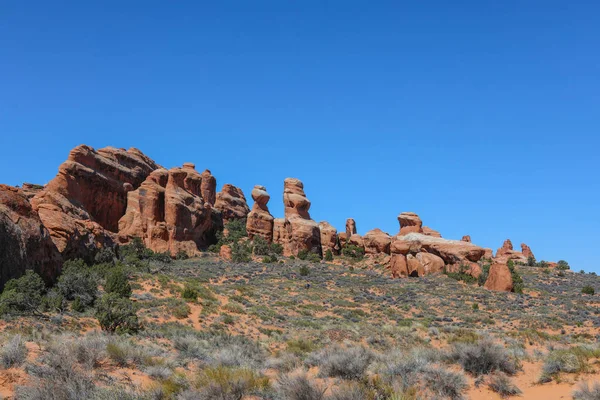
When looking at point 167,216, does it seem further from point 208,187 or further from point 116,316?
point 116,316

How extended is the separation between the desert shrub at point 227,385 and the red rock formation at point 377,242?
56883 mm

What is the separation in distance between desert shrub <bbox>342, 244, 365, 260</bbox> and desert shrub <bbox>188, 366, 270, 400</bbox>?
56341 mm

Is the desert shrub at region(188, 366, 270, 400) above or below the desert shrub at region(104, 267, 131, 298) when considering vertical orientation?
below

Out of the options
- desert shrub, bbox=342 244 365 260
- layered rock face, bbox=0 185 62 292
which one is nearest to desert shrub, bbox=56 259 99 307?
layered rock face, bbox=0 185 62 292

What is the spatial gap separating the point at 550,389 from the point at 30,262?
1063 inches

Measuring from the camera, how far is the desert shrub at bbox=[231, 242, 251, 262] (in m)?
54.9

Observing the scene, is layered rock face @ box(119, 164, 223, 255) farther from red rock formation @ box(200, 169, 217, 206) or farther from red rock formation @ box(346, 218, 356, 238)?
red rock formation @ box(346, 218, 356, 238)

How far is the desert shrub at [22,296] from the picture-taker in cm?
1941

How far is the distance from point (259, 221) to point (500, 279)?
119ft

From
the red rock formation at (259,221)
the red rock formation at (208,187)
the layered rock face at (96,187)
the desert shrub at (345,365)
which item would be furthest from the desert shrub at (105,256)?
the red rock formation at (208,187)

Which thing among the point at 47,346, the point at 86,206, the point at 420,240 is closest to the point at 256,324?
the point at 47,346

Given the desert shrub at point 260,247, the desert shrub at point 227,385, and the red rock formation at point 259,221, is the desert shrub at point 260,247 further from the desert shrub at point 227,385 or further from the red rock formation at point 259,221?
the desert shrub at point 227,385

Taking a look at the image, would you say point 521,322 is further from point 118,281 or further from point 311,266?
point 311,266

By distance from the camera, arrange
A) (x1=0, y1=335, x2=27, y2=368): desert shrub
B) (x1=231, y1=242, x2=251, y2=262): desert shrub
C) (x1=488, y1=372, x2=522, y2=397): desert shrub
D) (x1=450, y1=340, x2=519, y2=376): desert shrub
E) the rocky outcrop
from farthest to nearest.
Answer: the rocky outcrop
(x1=231, y1=242, x2=251, y2=262): desert shrub
(x1=450, y1=340, x2=519, y2=376): desert shrub
(x1=488, y1=372, x2=522, y2=397): desert shrub
(x1=0, y1=335, x2=27, y2=368): desert shrub
